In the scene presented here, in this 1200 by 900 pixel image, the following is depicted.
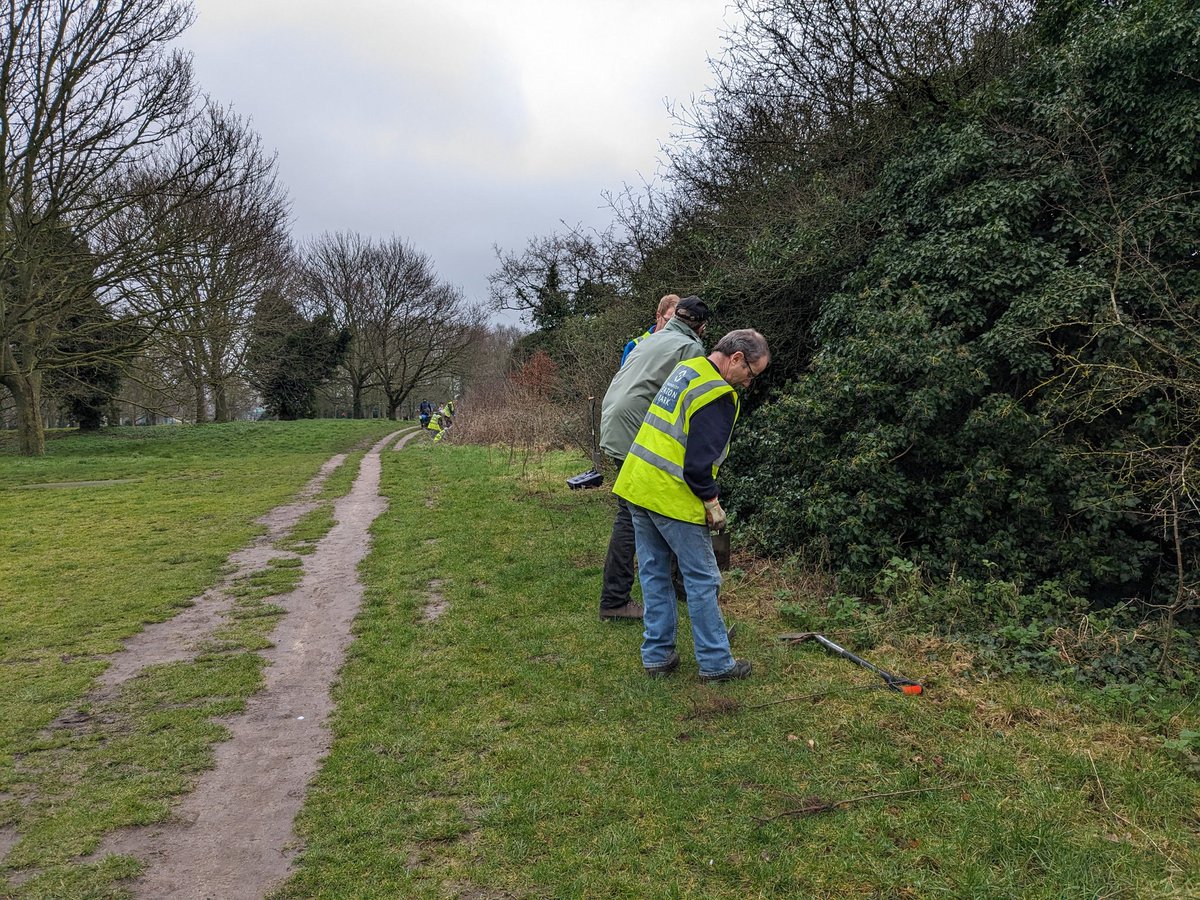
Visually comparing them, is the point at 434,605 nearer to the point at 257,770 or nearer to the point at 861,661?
the point at 257,770

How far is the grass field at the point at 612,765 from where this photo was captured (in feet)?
8.54

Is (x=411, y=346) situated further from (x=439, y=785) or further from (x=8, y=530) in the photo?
(x=439, y=785)

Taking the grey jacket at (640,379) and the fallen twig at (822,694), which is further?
the grey jacket at (640,379)

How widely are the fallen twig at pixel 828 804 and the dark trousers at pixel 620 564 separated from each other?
237 cm

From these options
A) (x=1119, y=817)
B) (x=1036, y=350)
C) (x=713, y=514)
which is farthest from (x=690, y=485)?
(x=1036, y=350)

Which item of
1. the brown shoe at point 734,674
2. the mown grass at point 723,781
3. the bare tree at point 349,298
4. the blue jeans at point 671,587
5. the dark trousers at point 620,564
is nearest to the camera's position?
the mown grass at point 723,781

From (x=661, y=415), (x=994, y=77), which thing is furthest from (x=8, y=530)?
(x=994, y=77)

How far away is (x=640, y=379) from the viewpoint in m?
4.82

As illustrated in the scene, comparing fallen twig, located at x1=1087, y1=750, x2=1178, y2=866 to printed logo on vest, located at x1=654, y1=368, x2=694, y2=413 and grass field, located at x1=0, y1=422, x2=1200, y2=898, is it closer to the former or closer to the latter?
grass field, located at x1=0, y1=422, x2=1200, y2=898

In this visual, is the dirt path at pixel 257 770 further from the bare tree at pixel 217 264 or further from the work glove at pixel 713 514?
the bare tree at pixel 217 264

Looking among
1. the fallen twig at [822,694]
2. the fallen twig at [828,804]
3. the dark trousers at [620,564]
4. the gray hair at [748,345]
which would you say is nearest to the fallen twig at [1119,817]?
the fallen twig at [828,804]

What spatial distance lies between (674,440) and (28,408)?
73.1ft

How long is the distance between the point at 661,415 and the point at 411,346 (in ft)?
149

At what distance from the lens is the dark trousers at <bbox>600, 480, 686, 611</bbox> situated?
5289 mm
